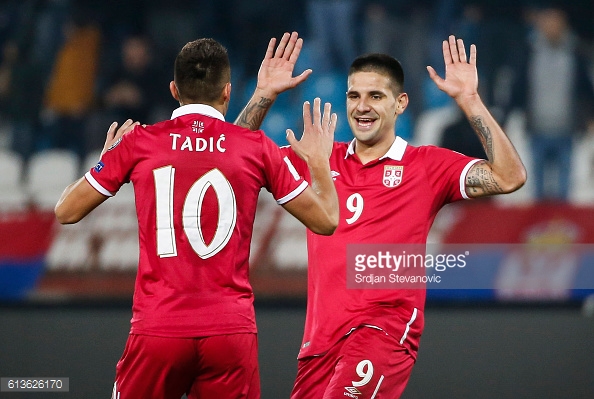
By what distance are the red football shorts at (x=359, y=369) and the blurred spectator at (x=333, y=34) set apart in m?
5.26

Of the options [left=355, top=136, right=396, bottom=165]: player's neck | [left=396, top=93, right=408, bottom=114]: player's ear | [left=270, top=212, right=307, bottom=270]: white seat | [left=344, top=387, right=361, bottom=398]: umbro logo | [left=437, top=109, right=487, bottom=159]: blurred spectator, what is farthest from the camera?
[left=437, top=109, right=487, bottom=159]: blurred spectator

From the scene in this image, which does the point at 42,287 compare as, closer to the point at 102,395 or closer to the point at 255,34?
the point at 102,395

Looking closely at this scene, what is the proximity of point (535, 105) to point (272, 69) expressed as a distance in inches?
211

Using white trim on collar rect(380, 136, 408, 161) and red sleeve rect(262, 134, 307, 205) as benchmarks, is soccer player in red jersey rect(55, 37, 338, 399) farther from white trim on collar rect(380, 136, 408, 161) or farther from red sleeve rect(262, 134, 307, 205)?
white trim on collar rect(380, 136, 408, 161)

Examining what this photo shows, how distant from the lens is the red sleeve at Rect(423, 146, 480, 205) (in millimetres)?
4453

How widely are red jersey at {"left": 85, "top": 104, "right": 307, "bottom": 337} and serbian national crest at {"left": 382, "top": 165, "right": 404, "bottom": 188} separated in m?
1.21

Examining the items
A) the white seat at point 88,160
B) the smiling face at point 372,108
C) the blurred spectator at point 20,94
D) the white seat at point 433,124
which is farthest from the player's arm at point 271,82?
the blurred spectator at point 20,94

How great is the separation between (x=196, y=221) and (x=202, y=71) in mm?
616

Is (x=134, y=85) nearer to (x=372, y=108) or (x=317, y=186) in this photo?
(x=372, y=108)

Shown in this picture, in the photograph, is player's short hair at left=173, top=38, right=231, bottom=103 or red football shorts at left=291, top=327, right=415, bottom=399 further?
red football shorts at left=291, top=327, right=415, bottom=399

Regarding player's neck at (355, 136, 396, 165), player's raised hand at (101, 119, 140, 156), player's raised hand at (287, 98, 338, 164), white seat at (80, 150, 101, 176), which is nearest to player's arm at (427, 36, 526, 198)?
player's neck at (355, 136, 396, 165)

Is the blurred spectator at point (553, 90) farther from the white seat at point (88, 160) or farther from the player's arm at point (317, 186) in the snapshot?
the player's arm at point (317, 186)

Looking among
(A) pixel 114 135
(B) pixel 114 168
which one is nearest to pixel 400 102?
(A) pixel 114 135

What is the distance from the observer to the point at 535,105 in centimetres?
895
